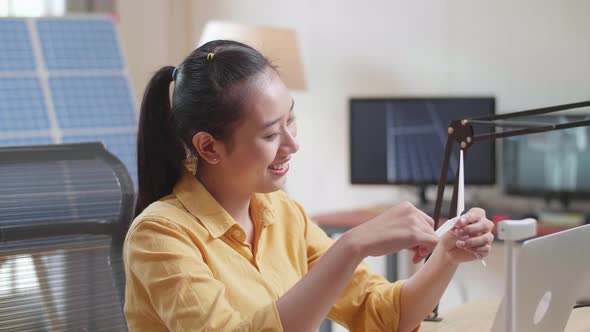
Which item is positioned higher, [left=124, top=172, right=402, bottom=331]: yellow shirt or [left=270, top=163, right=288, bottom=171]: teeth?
[left=270, top=163, right=288, bottom=171]: teeth

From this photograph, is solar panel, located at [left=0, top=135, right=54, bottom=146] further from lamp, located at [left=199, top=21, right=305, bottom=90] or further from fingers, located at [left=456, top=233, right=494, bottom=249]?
fingers, located at [left=456, top=233, right=494, bottom=249]

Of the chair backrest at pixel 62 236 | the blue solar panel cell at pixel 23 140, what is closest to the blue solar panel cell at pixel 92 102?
the blue solar panel cell at pixel 23 140

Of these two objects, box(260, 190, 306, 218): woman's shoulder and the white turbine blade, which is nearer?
the white turbine blade

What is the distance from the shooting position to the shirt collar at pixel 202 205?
1.28 meters

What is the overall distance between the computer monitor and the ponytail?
1853 mm

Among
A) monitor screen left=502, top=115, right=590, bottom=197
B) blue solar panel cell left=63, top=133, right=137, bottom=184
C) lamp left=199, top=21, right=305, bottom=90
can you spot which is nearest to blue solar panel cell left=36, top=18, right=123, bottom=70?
blue solar panel cell left=63, top=133, right=137, bottom=184

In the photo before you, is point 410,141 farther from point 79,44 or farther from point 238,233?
point 238,233

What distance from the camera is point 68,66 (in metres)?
3.51

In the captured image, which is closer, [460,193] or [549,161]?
[460,193]

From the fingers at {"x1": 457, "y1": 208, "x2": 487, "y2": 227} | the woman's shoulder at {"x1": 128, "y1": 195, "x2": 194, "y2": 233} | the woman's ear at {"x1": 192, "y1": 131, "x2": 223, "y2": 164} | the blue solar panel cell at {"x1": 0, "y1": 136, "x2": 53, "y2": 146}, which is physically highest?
the woman's ear at {"x1": 192, "y1": 131, "x2": 223, "y2": 164}

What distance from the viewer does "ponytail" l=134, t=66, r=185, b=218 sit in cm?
133

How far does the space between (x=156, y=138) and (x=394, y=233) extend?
0.44 meters

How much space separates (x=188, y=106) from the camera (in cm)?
128

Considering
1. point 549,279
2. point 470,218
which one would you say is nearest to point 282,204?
point 470,218
